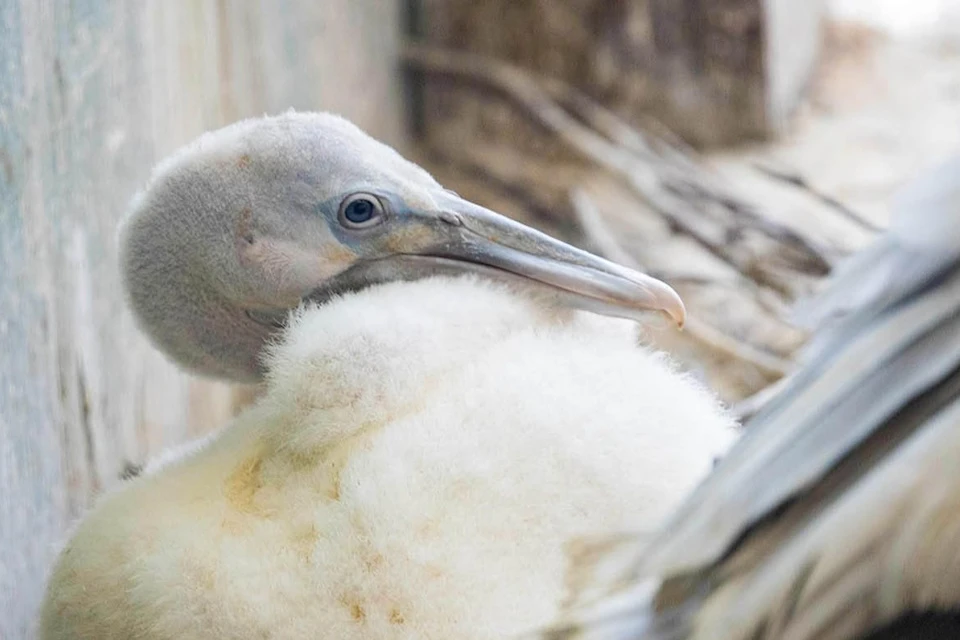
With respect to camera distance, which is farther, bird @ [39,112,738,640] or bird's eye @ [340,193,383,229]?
bird's eye @ [340,193,383,229]

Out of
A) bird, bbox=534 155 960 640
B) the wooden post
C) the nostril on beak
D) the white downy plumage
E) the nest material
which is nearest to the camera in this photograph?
bird, bbox=534 155 960 640

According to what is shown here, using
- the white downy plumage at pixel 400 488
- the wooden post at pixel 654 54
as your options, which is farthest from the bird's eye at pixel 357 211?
the wooden post at pixel 654 54

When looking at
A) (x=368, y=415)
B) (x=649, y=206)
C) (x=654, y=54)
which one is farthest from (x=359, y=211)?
(x=654, y=54)

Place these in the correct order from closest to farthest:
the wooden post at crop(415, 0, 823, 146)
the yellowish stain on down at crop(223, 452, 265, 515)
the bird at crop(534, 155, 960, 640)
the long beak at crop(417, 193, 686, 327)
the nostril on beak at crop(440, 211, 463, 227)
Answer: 1. the bird at crop(534, 155, 960, 640)
2. the yellowish stain on down at crop(223, 452, 265, 515)
3. the long beak at crop(417, 193, 686, 327)
4. the nostril on beak at crop(440, 211, 463, 227)
5. the wooden post at crop(415, 0, 823, 146)

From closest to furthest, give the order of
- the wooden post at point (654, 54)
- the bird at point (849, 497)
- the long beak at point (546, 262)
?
the bird at point (849, 497)
the long beak at point (546, 262)
the wooden post at point (654, 54)

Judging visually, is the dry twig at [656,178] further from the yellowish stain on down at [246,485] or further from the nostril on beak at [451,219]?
the yellowish stain on down at [246,485]

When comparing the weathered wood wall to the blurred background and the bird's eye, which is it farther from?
the bird's eye

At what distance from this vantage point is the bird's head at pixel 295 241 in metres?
1.39

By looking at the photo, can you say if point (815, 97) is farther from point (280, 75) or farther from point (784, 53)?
point (280, 75)

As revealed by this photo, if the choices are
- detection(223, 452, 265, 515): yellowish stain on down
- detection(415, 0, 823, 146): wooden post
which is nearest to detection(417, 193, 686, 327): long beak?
detection(223, 452, 265, 515): yellowish stain on down

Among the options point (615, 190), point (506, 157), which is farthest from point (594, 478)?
point (506, 157)

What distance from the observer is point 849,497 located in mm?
778

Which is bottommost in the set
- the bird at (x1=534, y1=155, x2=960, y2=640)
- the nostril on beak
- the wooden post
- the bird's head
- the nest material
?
the bird at (x1=534, y1=155, x2=960, y2=640)

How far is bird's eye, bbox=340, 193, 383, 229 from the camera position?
142 cm
